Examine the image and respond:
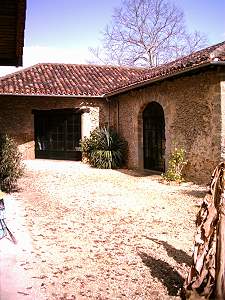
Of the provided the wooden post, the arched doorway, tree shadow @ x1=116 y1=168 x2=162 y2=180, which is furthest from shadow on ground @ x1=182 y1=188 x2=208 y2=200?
the wooden post

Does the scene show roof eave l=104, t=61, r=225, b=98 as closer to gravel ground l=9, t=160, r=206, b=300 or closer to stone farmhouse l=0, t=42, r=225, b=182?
stone farmhouse l=0, t=42, r=225, b=182

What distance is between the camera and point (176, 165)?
423 inches

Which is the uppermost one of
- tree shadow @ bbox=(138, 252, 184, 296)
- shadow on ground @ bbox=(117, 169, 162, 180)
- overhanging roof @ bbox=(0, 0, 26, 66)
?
overhanging roof @ bbox=(0, 0, 26, 66)

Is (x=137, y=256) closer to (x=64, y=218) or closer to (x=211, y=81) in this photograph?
(x=64, y=218)

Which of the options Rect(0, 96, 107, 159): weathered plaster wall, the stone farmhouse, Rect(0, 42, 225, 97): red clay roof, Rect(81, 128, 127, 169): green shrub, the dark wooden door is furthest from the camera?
the dark wooden door

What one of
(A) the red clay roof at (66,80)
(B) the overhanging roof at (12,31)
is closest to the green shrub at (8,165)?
(B) the overhanging roof at (12,31)

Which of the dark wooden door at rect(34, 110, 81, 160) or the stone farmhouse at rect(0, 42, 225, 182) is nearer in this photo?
the stone farmhouse at rect(0, 42, 225, 182)

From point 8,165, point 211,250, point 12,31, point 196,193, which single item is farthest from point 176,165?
point 211,250

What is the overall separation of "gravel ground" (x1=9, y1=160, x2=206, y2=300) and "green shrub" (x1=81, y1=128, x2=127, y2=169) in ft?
12.6

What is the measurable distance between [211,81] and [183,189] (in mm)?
2868

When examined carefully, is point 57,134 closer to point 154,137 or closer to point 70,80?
point 70,80

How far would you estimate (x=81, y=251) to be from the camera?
4.81 meters

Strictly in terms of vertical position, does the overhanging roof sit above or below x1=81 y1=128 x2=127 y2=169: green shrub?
above

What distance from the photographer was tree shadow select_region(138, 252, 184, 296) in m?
3.80
